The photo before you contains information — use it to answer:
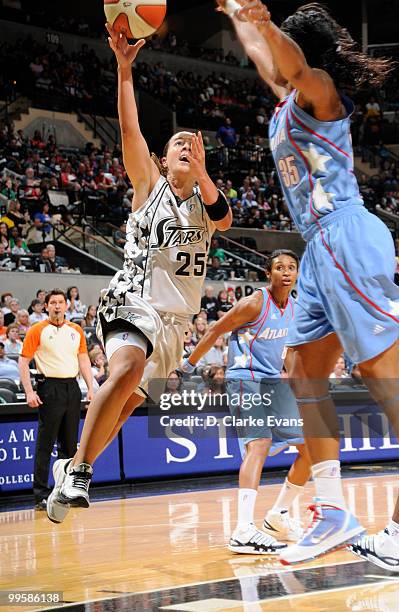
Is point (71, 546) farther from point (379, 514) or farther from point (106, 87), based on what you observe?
point (106, 87)

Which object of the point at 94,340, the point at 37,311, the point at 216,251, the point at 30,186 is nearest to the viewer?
the point at 94,340

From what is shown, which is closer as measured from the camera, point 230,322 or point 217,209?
point 217,209

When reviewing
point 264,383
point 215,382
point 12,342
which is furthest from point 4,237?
point 264,383

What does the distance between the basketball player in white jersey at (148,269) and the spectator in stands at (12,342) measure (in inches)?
267

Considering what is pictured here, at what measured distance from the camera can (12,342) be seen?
11.8 metres

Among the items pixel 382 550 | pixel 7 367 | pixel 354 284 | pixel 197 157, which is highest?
pixel 7 367

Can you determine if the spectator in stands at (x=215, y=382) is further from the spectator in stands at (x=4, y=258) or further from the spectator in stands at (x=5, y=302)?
the spectator in stands at (x=4, y=258)

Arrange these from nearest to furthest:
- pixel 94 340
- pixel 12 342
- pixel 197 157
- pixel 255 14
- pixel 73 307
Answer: pixel 255 14 → pixel 197 157 → pixel 12 342 → pixel 94 340 → pixel 73 307

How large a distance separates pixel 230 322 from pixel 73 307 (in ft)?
25.0

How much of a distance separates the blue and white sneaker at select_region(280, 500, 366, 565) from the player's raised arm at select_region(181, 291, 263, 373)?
276cm

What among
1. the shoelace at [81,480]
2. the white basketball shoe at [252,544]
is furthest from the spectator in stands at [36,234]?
the shoelace at [81,480]

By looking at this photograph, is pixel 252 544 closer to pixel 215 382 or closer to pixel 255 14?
pixel 255 14

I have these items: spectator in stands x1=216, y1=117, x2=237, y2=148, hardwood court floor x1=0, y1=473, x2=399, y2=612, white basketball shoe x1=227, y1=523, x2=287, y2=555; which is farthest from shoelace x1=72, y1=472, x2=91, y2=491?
spectator in stands x1=216, y1=117, x2=237, y2=148

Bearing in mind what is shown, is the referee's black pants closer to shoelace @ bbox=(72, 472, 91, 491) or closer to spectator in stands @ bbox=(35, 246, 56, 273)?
shoelace @ bbox=(72, 472, 91, 491)
